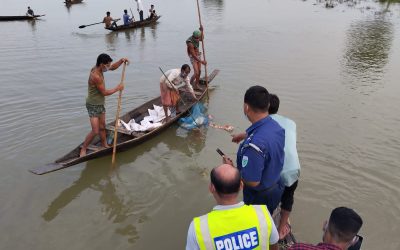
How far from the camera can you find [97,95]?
6.15 m

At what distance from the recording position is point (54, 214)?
209 inches

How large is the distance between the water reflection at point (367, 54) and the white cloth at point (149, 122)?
6.35 m

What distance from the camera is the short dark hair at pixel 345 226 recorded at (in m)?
2.42

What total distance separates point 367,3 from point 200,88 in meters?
27.5

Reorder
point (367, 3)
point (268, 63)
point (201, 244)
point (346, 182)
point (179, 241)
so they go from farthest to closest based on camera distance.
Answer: point (367, 3)
point (268, 63)
point (346, 182)
point (179, 241)
point (201, 244)

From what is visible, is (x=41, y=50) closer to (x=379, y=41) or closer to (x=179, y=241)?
(x=179, y=241)

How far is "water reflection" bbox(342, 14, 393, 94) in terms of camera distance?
11203 millimetres

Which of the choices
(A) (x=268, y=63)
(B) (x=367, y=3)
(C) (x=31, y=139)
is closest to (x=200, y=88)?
(A) (x=268, y=63)

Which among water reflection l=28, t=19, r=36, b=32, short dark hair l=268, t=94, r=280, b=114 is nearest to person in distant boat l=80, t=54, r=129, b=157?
short dark hair l=268, t=94, r=280, b=114

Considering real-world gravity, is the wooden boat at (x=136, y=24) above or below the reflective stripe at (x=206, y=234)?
above

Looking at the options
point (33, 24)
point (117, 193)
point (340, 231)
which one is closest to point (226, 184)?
point (340, 231)

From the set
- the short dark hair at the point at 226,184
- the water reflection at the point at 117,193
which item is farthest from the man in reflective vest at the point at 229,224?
the water reflection at the point at 117,193

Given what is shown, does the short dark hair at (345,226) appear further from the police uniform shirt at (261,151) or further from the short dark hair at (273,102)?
the short dark hair at (273,102)

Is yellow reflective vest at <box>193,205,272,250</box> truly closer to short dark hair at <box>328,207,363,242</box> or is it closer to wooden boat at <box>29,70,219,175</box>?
short dark hair at <box>328,207,363,242</box>
